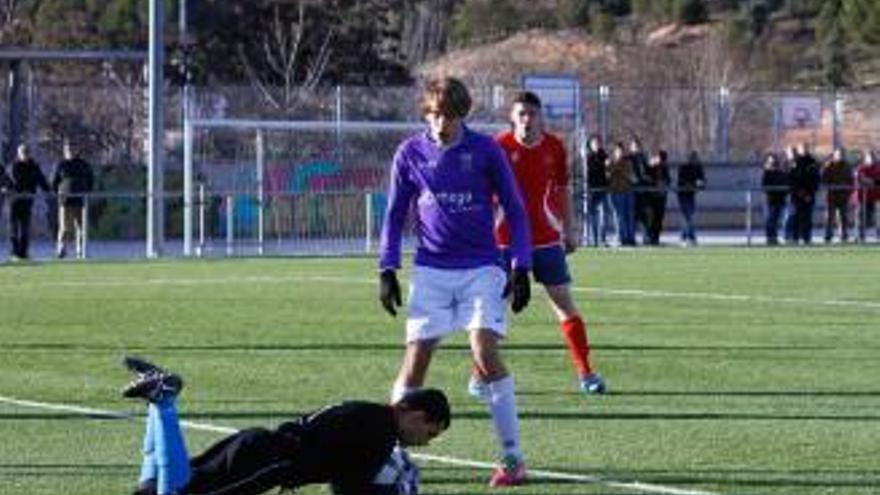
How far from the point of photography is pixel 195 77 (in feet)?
214

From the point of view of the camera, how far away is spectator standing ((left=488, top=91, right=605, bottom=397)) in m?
16.4

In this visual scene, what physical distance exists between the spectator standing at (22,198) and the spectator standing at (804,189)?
1385 centimetres

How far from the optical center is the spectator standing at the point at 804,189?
4572cm

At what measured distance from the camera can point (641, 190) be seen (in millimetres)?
44594

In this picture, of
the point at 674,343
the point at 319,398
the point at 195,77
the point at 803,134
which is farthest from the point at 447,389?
the point at 195,77

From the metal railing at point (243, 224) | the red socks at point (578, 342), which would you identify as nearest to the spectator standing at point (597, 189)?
the metal railing at point (243, 224)

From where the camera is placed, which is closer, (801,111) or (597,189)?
(597,189)

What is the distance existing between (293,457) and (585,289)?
1894 centimetres

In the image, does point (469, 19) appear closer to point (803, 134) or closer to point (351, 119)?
point (803, 134)

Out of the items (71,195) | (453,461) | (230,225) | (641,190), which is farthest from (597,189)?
(453,461)

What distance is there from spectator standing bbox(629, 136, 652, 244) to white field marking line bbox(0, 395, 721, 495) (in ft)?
95.2

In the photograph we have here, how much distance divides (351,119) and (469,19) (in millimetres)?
40305

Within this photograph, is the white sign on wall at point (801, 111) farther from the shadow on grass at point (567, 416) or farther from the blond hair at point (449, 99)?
the blond hair at point (449, 99)

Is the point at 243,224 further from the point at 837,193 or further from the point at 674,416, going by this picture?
the point at 674,416
